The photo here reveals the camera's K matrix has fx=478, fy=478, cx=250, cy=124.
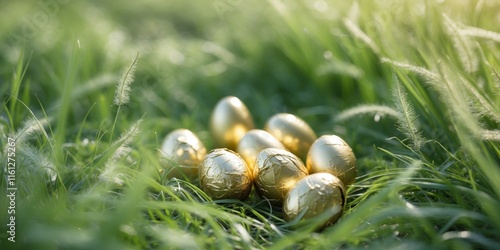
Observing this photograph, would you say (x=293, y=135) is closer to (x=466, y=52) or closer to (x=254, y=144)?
(x=254, y=144)

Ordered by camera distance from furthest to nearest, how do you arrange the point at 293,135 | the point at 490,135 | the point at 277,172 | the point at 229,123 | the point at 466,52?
1. the point at 229,123
2. the point at 293,135
3. the point at 466,52
4. the point at 277,172
5. the point at 490,135

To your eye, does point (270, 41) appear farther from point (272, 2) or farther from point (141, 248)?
point (141, 248)

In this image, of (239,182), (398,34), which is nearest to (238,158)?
(239,182)

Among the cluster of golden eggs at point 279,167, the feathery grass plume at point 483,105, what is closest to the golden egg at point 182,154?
the cluster of golden eggs at point 279,167

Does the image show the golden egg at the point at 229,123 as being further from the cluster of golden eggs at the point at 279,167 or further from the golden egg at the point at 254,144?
the golden egg at the point at 254,144

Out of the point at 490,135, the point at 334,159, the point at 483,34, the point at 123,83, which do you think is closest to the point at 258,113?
the point at 334,159
